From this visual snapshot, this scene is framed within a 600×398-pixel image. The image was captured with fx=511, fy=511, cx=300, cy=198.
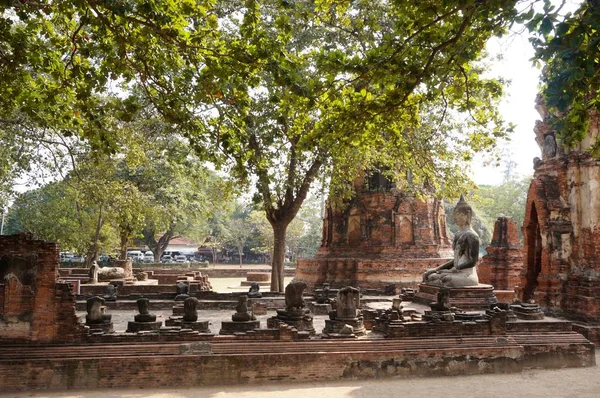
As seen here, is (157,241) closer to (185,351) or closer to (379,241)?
(379,241)

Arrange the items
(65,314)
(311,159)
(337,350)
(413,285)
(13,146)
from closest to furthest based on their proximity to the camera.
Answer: (65,314) → (337,350) → (13,146) → (311,159) → (413,285)

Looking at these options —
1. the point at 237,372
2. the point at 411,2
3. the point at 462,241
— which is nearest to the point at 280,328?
the point at 237,372

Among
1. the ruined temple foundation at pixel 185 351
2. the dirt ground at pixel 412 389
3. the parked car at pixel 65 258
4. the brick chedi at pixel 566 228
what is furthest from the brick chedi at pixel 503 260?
the parked car at pixel 65 258

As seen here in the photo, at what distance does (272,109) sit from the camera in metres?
14.7

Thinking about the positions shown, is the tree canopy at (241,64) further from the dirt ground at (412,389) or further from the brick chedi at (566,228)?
the brick chedi at (566,228)

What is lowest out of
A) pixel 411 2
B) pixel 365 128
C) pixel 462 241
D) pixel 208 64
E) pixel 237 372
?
pixel 237 372

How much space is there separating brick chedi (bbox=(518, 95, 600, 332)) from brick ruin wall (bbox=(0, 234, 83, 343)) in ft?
34.0

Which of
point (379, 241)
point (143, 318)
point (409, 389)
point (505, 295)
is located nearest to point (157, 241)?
point (379, 241)

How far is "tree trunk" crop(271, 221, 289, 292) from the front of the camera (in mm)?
16969

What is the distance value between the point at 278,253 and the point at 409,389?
9570mm

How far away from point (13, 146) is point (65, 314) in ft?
27.0

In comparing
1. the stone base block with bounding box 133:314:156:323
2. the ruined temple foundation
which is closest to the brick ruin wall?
the ruined temple foundation

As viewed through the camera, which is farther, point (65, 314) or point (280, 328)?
point (280, 328)

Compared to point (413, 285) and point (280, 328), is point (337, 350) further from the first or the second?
point (413, 285)
